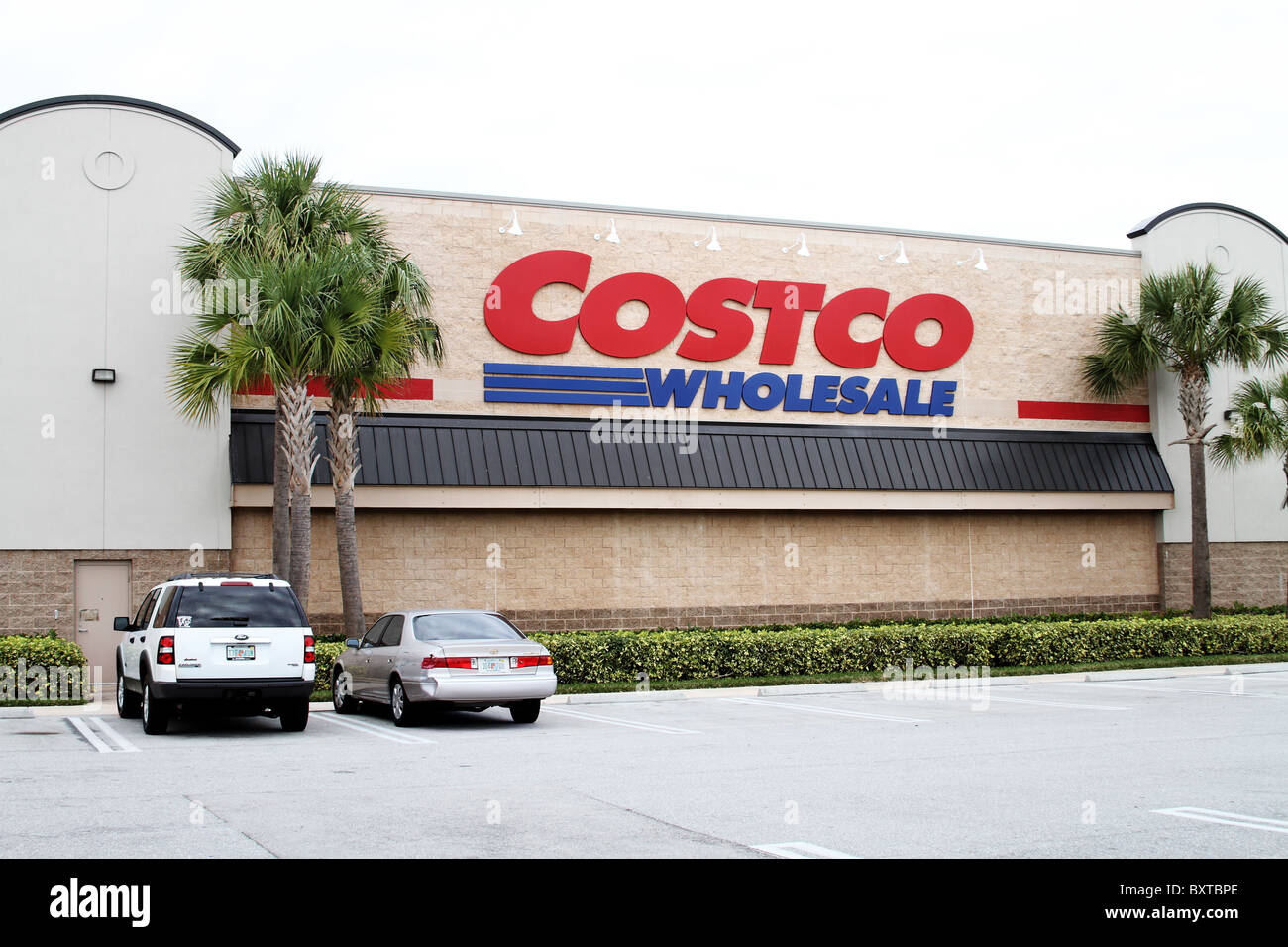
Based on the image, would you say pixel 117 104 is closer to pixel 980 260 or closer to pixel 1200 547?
pixel 980 260

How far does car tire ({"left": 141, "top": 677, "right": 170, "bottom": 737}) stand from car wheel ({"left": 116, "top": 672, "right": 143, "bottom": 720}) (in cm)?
169

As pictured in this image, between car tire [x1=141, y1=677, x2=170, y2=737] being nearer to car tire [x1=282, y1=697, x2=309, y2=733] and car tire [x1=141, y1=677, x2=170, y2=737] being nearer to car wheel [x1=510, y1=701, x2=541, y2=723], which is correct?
car tire [x1=282, y1=697, x2=309, y2=733]

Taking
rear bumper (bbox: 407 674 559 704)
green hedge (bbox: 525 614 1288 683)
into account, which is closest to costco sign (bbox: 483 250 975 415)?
green hedge (bbox: 525 614 1288 683)

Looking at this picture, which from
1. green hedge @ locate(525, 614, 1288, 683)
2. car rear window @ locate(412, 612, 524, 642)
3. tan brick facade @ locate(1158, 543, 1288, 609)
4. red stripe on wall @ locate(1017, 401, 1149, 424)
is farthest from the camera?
tan brick facade @ locate(1158, 543, 1288, 609)

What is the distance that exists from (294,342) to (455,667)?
6460 mm

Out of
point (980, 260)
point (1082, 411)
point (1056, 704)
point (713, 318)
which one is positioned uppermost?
point (980, 260)

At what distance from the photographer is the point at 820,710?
17469 millimetres

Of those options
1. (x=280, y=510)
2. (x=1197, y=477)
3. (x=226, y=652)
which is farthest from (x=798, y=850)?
(x=1197, y=477)

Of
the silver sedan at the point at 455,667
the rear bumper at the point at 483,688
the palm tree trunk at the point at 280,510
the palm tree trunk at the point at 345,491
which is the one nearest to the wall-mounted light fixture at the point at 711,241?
the palm tree trunk at the point at 345,491

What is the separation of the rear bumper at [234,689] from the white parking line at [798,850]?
26.0ft

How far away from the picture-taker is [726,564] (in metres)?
24.9

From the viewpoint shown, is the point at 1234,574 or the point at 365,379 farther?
the point at 1234,574

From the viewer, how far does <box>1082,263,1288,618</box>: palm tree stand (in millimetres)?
26453
